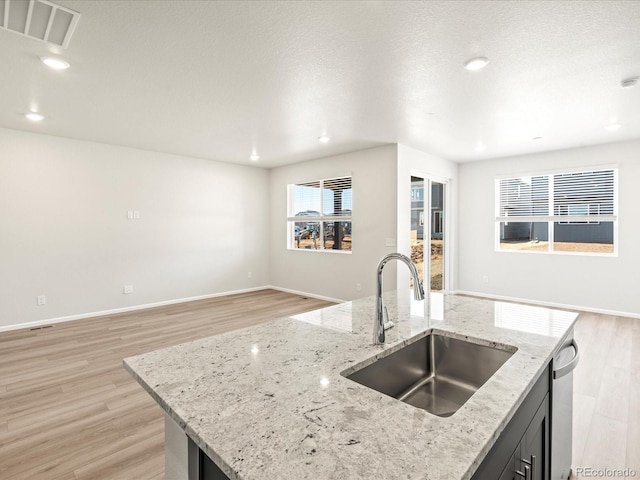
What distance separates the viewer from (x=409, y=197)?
5242 millimetres

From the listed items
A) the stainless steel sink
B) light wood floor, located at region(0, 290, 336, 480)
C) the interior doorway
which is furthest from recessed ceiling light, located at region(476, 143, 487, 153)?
the stainless steel sink

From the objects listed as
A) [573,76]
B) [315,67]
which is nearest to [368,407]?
[315,67]

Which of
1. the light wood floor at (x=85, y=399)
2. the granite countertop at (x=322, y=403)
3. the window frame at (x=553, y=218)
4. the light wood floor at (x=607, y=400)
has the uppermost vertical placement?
the window frame at (x=553, y=218)

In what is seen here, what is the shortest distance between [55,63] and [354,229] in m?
4.14

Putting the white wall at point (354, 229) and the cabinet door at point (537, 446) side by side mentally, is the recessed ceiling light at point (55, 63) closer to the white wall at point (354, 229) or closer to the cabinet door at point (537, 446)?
the cabinet door at point (537, 446)

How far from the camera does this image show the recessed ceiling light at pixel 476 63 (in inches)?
98.7

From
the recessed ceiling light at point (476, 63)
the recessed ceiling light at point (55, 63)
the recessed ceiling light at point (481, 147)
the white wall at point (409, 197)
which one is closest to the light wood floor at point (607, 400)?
the white wall at point (409, 197)

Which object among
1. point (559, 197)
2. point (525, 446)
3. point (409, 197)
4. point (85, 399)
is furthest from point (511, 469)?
point (559, 197)

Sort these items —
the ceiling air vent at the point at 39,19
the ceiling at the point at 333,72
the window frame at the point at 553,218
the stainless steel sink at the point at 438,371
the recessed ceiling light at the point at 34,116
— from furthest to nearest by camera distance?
1. the window frame at the point at 553,218
2. the recessed ceiling light at the point at 34,116
3. the ceiling at the point at 333,72
4. the ceiling air vent at the point at 39,19
5. the stainless steel sink at the point at 438,371

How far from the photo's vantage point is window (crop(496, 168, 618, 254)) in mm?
5074

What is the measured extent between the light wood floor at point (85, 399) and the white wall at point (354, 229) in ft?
4.87

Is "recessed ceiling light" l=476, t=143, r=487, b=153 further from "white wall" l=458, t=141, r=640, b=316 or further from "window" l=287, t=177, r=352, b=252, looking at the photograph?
"window" l=287, t=177, r=352, b=252

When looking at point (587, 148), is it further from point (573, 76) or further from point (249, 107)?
point (249, 107)

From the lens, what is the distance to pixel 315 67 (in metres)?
2.67
